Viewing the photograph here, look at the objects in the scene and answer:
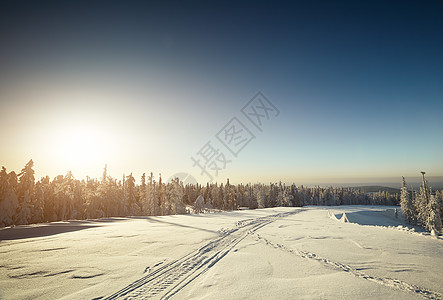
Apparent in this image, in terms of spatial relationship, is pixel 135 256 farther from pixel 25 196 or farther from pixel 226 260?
pixel 25 196

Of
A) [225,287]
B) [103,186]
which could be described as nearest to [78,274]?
[225,287]

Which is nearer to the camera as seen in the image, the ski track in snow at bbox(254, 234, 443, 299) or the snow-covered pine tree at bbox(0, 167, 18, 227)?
the ski track in snow at bbox(254, 234, 443, 299)

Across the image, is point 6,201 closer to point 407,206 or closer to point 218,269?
point 218,269

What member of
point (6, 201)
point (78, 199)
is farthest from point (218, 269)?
point (78, 199)

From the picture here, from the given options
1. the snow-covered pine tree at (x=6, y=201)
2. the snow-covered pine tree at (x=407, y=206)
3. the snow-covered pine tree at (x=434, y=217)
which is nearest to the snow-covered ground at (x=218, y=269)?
the snow-covered pine tree at (x=6, y=201)

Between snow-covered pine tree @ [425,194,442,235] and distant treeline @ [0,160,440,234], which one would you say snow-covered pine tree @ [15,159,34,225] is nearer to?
distant treeline @ [0,160,440,234]

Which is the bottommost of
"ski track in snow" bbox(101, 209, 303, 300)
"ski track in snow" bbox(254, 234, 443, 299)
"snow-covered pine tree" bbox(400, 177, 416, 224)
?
"snow-covered pine tree" bbox(400, 177, 416, 224)

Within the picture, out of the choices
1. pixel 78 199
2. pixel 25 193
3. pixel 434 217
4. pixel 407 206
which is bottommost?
pixel 407 206

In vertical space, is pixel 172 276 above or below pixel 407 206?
above

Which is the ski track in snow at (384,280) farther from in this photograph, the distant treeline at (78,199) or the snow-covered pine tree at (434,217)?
the snow-covered pine tree at (434,217)

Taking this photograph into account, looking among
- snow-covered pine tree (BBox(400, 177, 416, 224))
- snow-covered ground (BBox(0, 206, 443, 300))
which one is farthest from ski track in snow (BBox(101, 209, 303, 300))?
snow-covered pine tree (BBox(400, 177, 416, 224))

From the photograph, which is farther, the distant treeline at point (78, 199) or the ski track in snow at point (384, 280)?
the distant treeline at point (78, 199)

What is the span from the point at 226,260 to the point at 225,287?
231 cm

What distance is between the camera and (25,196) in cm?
3156
